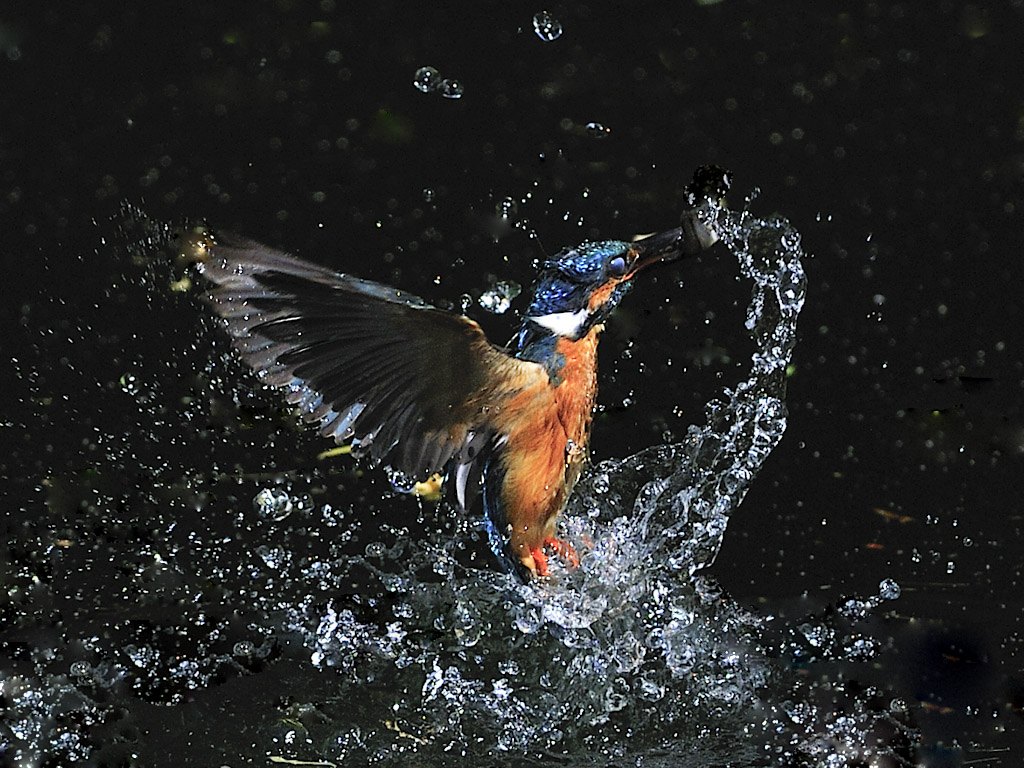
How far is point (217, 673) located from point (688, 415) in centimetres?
81

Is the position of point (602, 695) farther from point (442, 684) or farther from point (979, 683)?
point (979, 683)

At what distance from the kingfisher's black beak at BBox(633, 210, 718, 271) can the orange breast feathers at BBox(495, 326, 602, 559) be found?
0.11 meters

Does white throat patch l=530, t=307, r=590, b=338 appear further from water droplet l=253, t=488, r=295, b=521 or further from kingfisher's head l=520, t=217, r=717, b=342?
water droplet l=253, t=488, r=295, b=521

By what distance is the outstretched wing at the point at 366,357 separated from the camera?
1.27m

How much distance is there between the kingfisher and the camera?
4.21 feet

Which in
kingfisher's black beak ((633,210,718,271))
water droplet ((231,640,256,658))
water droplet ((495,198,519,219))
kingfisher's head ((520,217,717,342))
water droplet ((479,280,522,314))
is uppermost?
water droplet ((495,198,519,219))

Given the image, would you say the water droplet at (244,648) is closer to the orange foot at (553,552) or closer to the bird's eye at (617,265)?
the orange foot at (553,552)

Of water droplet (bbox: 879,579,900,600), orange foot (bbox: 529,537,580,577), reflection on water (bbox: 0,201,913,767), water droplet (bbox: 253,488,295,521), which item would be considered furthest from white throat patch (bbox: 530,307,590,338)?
water droplet (bbox: 879,579,900,600)

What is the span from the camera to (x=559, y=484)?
5.02 feet

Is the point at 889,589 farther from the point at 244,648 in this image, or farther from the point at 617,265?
the point at 244,648

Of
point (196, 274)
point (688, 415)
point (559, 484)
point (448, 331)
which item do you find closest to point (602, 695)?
point (559, 484)

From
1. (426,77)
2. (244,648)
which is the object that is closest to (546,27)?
(426,77)

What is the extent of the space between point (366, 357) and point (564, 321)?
0.74 ft

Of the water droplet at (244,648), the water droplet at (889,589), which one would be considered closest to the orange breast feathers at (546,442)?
the water droplet at (244,648)
